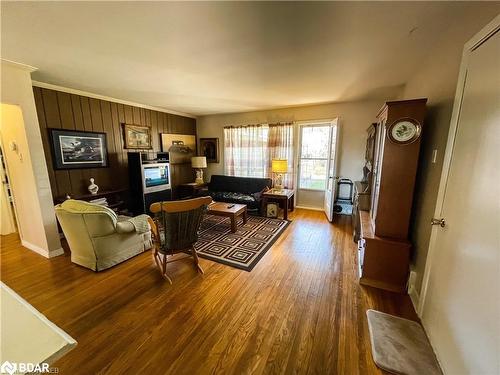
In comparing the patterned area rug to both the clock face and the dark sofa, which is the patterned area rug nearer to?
the dark sofa

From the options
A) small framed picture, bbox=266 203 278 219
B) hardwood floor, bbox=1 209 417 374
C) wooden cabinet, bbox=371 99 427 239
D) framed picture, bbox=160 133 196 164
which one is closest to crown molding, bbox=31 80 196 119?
framed picture, bbox=160 133 196 164

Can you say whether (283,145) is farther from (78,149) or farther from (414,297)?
(78,149)

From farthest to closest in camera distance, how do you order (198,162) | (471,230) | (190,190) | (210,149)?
(210,149) < (198,162) < (190,190) < (471,230)

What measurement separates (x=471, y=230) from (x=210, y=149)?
18.1 feet

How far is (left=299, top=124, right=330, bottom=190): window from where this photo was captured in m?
4.80

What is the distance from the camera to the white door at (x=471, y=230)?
103cm

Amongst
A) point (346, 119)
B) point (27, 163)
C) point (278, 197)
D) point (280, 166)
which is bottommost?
point (278, 197)

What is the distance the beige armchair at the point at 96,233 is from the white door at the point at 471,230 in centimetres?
310

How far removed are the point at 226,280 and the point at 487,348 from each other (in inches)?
77.2

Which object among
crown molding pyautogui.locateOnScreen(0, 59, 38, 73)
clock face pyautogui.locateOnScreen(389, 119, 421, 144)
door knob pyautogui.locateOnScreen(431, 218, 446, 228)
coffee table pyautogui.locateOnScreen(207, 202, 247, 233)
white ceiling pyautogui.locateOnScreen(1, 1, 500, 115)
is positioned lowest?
coffee table pyautogui.locateOnScreen(207, 202, 247, 233)

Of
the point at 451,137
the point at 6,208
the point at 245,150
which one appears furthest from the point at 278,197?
the point at 6,208

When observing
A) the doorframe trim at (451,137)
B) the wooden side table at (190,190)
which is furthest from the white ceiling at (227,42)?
the wooden side table at (190,190)

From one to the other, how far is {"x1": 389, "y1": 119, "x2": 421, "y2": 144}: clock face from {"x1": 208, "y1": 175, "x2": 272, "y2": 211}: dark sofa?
2.78m

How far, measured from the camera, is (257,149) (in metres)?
5.27
